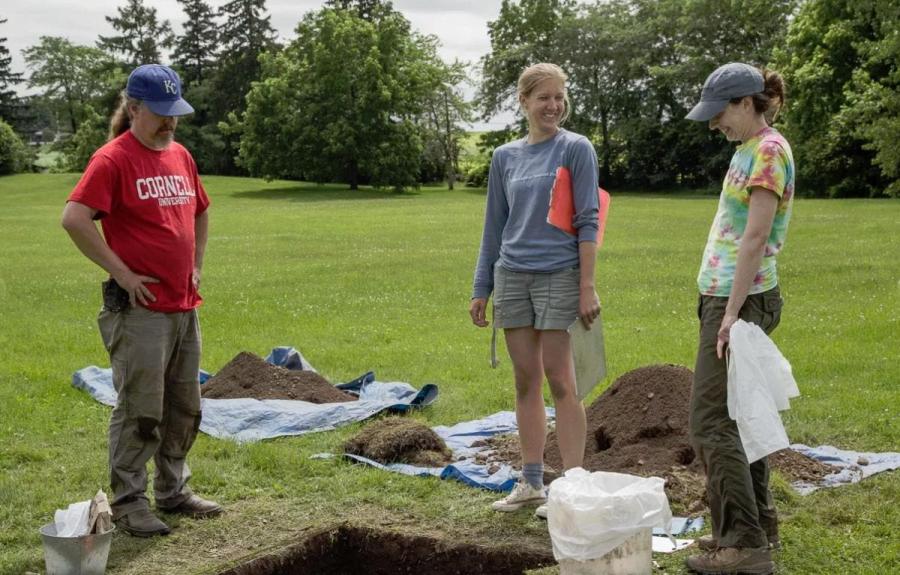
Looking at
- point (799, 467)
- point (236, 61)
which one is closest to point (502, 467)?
point (799, 467)

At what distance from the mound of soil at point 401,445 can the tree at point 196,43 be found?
65.8 m

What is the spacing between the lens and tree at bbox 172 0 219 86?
68.9 meters

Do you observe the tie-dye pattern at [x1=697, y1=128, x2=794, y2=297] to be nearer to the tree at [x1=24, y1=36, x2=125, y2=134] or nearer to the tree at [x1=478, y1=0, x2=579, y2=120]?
the tree at [x1=478, y1=0, x2=579, y2=120]

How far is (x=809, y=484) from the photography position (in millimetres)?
5582

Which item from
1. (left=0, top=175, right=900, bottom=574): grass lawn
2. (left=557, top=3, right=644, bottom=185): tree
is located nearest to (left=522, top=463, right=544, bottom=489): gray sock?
(left=0, top=175, right=900, bottom=574): grass lawn

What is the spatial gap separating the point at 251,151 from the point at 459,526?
152 feet

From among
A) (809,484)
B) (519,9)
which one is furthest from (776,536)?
(519,9)

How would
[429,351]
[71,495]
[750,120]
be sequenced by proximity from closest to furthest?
[750,120] < [71,495] < [429,351]

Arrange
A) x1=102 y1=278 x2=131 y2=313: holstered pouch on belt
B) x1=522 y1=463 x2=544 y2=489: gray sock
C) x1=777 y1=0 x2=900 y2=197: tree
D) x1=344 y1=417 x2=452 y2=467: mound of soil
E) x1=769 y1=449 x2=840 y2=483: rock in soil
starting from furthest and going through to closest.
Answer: x1=777 y1=0 x2=900 y2=197: tree
x1=344 y1=417 x2=452 y2=467: mound of soil
x1=769 y1=449 x2=840 y2=483: rock in soil
x1=522 y1=463 x2=544 y2=489: gray sock
x1=102 y1=278 x2=131 y2=313: holstered pouch on belt

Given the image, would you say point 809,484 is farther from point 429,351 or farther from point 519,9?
point 519,9

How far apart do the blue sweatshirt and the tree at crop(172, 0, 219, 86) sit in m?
67.0

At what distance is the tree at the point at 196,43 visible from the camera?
6888 centimetres

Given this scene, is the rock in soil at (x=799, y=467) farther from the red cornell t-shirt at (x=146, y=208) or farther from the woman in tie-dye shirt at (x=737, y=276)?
the red cornell t-shirt at (x=146, y=208)

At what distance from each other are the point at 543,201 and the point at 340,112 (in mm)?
44489
